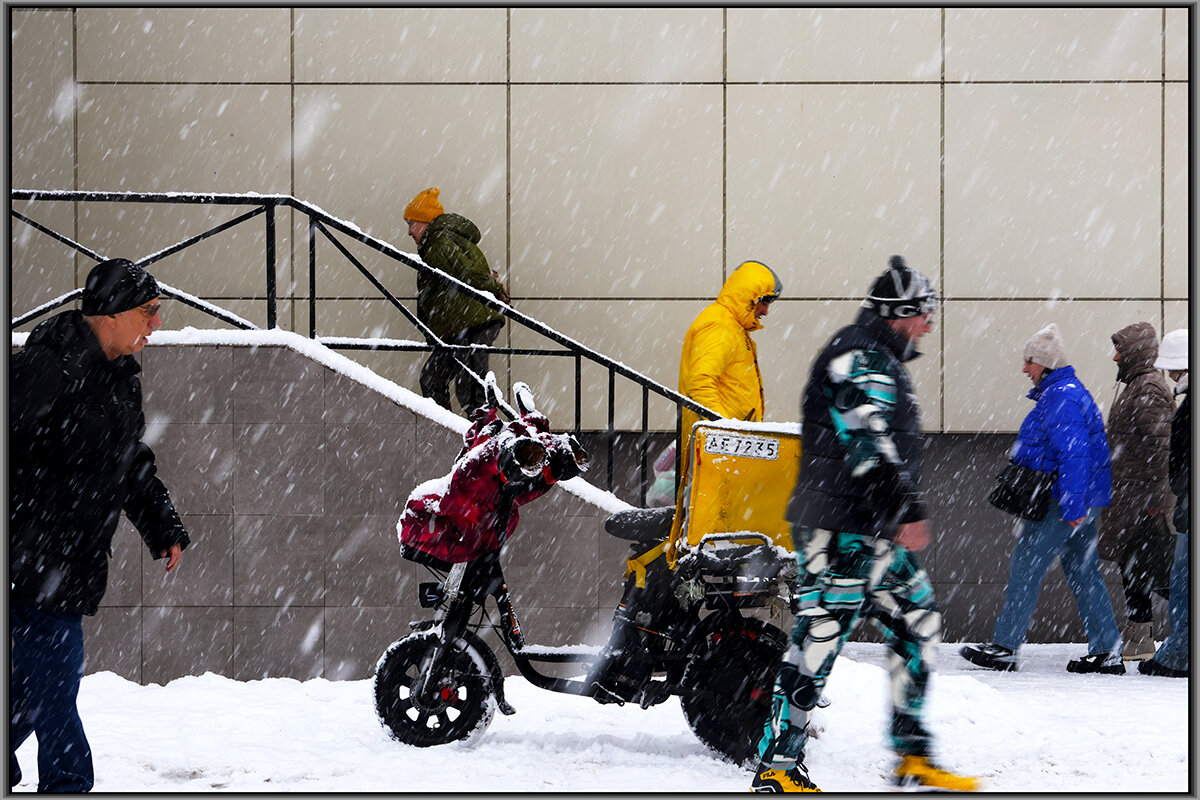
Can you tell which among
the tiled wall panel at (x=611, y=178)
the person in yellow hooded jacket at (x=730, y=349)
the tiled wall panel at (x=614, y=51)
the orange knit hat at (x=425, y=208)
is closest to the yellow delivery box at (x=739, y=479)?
the person in yellow hooded jacket at (x=730, y=349)

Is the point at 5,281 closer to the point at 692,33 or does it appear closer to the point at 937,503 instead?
the point at 692,33

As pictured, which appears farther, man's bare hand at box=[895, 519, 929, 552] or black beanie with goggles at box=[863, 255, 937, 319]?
black beanie with goggles at box=[863, 255, 937, 319]

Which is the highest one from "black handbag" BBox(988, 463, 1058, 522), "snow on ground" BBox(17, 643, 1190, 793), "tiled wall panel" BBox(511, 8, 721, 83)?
"tiled wall panel" BBox(511, 8, 721, 83)

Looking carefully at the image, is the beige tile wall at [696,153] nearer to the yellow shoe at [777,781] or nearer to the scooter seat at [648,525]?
the scooter seat at [648,525]

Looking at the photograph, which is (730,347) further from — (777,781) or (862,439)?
(777,781)

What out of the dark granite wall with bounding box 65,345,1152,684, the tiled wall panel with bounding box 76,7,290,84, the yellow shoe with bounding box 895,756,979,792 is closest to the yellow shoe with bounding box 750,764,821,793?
the yellow shoe with bounding box 895,756,979,792

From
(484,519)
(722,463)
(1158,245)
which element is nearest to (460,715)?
(484,519)

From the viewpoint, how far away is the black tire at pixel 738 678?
496cm

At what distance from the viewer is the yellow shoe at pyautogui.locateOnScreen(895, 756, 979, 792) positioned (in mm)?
4453

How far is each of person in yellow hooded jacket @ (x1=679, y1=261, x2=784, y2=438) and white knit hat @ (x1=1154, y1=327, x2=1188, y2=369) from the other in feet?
9.69

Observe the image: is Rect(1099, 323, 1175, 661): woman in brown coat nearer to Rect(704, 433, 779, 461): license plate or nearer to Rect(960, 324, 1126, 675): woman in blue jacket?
Rect(960, 324, 1126, 675): woman in blue jacket

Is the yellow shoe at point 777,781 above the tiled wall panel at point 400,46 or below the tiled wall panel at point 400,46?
below

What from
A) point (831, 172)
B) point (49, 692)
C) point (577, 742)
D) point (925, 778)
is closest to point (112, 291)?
point (49, 692)

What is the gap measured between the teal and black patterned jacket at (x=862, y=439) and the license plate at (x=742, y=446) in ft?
2.01
